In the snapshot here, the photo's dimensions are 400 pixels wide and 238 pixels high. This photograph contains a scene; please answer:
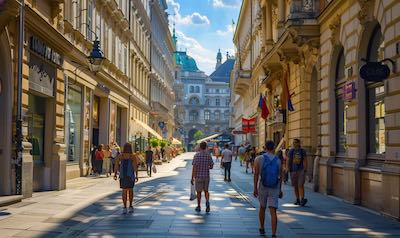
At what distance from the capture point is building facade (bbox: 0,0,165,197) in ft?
49.4

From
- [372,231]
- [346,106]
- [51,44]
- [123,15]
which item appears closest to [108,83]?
[123,15]

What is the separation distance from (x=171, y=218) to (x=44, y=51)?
7843 mm

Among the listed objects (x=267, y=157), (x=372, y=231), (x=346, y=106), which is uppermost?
(x=346, y=106)

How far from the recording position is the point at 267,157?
10539 mm

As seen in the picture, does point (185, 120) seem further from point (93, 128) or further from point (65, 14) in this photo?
point (65, 14)

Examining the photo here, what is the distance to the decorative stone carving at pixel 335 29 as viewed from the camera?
18422 mm

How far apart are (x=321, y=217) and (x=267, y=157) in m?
3.51

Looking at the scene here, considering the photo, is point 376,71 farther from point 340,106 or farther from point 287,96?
point 287,96

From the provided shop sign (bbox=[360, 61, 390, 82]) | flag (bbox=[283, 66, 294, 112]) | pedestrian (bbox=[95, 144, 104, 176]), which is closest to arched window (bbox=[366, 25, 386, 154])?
shop sign (bbox=[360, 61, 390, 82])

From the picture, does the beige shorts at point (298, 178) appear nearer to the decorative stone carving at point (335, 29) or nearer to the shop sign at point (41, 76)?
the decorative stone carving at point (335, 29)

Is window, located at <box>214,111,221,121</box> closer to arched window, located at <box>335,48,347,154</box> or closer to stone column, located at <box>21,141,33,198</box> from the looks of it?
arched window, located at <box>335,48,347,154</box>

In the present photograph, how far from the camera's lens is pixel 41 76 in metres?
18.1

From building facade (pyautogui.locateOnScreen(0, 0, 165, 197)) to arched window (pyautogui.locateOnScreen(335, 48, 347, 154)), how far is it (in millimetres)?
8836

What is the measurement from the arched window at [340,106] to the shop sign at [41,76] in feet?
30.0
